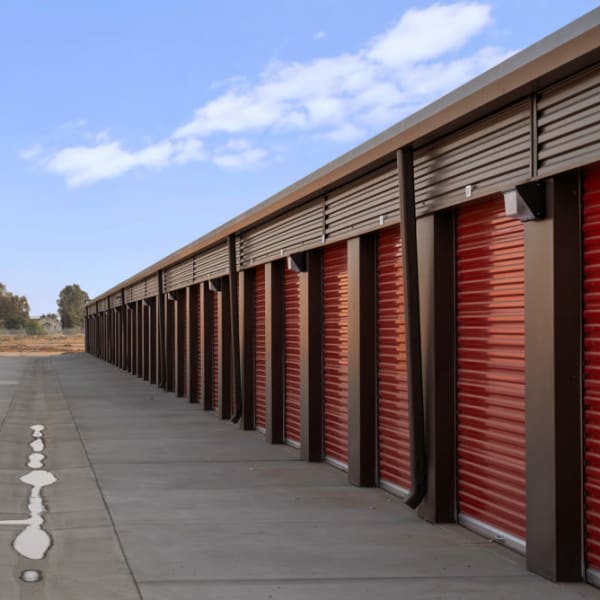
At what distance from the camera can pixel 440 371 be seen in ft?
32.1

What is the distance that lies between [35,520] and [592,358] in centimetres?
514

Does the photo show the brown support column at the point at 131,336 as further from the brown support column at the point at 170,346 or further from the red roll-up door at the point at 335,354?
the red roll-up door at the point at 335,354

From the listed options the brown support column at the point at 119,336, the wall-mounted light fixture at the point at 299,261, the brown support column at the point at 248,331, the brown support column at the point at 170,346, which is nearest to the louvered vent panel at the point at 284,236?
the wall-mounted light fixture at the point at 299,261

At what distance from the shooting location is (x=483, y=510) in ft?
30.0

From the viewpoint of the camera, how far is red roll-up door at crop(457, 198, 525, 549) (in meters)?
8.59

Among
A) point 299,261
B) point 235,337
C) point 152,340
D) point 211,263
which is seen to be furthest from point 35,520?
point 152,340

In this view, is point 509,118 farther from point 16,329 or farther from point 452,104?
point 16,329

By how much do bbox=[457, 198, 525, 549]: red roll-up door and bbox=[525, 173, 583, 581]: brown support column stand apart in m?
0.76

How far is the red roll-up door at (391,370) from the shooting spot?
11180 mm

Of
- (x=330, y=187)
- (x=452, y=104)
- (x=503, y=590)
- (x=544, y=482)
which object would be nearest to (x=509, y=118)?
(x=452, y=104)

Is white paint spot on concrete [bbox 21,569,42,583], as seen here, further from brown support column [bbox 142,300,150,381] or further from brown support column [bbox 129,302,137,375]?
brown support column [bbox 129,302,137,375]

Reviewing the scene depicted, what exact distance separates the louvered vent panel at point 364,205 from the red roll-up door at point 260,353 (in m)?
5.07

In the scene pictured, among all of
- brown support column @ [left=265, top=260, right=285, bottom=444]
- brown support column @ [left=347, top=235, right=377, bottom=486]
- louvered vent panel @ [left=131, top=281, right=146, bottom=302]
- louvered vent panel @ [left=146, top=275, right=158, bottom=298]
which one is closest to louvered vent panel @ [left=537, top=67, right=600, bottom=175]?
brown support column @ [left=347, top=235, right=377, bottom=486]

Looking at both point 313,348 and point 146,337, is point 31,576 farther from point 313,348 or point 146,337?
point 146,337
